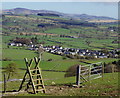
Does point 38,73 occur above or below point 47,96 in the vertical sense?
above

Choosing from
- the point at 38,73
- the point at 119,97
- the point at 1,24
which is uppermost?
the point at 1,24

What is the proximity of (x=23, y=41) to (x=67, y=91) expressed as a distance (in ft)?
320

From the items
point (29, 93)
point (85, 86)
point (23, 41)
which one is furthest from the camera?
point (23, 41)

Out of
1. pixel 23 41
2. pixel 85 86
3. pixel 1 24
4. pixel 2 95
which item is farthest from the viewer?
pixel 1 24

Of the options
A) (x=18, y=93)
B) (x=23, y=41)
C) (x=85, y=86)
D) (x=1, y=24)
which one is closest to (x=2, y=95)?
(x=18, y=93)

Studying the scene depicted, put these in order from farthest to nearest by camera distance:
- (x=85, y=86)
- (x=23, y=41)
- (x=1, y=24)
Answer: (x=1, y=24) < (x=23, y=41) < (x=85, y=86)

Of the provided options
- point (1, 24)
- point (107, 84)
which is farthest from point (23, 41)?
point (107, 84)

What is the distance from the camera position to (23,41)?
110m

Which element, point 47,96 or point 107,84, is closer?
point 47,96

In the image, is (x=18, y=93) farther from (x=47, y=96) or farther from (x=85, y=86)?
(x=85, y=86)

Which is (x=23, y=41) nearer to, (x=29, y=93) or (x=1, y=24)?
(x=1, y=24)

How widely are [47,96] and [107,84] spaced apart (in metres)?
4.83

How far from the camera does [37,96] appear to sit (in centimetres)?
1260

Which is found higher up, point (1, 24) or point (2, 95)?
point (1, 24)
